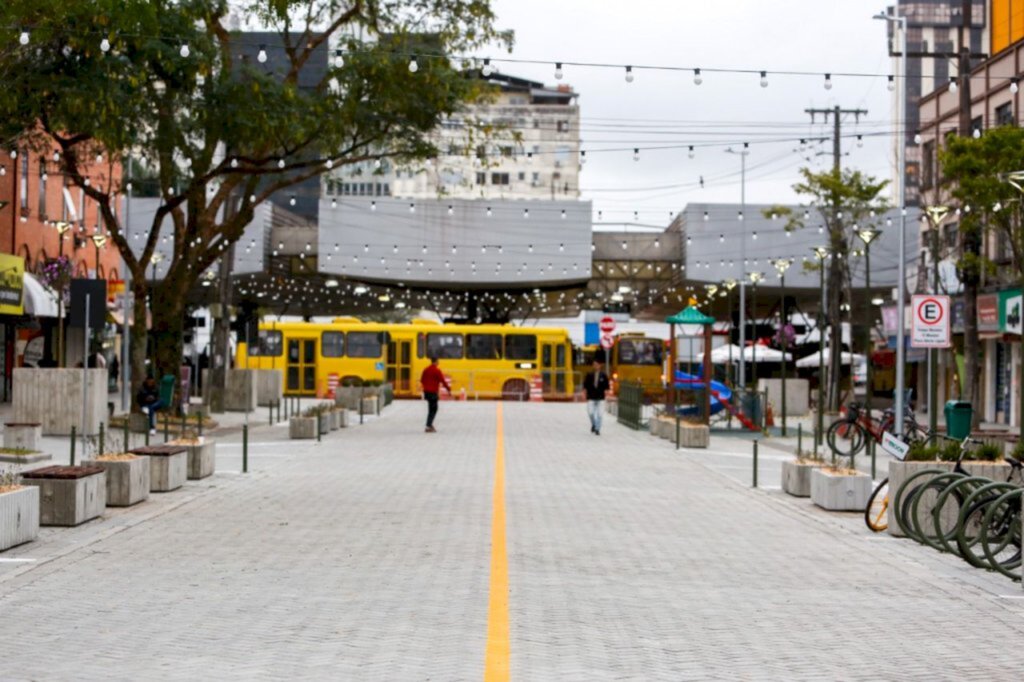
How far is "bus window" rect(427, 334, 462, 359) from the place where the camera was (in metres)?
→ 65.4

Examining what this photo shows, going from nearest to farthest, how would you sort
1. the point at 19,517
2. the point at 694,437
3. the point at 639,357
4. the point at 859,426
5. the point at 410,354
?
the point at 19,517
the point at 859,426
the point at 694,437
the point at 410,354
the point at 639,357

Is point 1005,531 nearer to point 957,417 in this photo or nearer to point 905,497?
point 905,497

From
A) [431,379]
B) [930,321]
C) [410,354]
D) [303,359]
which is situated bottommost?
[431,379]

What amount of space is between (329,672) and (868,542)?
921 cm

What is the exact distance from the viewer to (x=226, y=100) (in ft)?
108

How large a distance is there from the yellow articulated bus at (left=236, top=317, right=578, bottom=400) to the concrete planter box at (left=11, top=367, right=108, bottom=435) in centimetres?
3177

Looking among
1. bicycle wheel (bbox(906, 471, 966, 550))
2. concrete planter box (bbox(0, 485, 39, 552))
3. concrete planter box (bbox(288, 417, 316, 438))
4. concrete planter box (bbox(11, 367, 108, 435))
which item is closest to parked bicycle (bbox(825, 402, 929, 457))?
concrete planter box (bbox(288, 417, 316, 438))

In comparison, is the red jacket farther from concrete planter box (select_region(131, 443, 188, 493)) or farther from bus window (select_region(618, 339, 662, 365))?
bus window (select_region(618, 339, 662, 365))

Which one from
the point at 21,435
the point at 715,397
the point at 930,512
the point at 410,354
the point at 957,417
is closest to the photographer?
the point at 930,512

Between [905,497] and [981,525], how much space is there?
2.74 m

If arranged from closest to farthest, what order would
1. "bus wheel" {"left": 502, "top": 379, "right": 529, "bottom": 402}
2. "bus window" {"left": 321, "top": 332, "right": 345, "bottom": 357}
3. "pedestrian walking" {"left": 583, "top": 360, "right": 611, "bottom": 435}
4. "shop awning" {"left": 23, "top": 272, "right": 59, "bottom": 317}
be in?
"pedestrian walking" {"left": 583, "top": 360, "right": 611, "bottom": 435} < "shop awning" {"left": 23, "top": 272, "right": 59, "bottom": 317} < "bus wheel" {"left": 502, "top": 379, "right": 529, "bottom": 402} < "bus window" {"left": 321, "top": 332, "right": 345, "bottom": 357}

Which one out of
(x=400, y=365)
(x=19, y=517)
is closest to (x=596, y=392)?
(x=19, y=517)

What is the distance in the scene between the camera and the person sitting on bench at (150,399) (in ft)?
116

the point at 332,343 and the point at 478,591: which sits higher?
the point at 332,343
